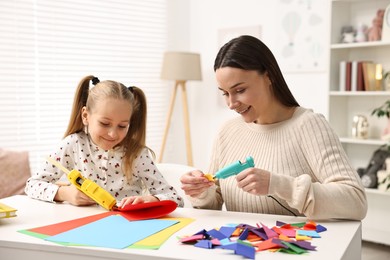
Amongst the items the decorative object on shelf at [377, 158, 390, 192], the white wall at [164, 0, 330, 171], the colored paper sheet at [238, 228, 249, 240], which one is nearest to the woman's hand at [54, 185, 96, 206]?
the colored paper sheet at [238, 228, 249, 240]

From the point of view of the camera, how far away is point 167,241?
1.24m

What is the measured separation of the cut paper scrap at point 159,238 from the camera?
1201mm

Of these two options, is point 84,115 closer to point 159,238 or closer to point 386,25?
point 159,238

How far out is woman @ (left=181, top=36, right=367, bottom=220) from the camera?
143cm

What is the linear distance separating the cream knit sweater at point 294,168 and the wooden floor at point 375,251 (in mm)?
1927

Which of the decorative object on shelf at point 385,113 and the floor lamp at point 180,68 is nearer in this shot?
the decorative object on shelf at point 385,113

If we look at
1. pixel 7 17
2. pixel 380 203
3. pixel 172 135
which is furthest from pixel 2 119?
pixel 380 203

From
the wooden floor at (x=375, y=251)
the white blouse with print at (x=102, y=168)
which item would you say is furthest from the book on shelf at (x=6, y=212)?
the wooden floor at (x=375, y=251)

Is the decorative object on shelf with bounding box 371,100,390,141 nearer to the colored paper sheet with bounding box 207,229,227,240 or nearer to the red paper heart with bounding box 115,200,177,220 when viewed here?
the red paper heart with bounding box 115,200,177,220

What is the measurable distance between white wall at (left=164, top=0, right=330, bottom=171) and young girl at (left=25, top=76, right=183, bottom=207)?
2677mm

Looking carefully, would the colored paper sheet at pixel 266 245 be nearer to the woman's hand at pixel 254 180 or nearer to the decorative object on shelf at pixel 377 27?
the woman's hand at pixel 254 180

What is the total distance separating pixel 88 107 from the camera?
74.5 inches

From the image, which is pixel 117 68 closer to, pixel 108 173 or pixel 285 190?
pixel 108 173

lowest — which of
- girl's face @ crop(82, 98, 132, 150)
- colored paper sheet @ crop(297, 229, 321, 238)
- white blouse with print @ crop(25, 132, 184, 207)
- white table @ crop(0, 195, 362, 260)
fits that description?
white table @ crop(0, 195, 362, 260)
